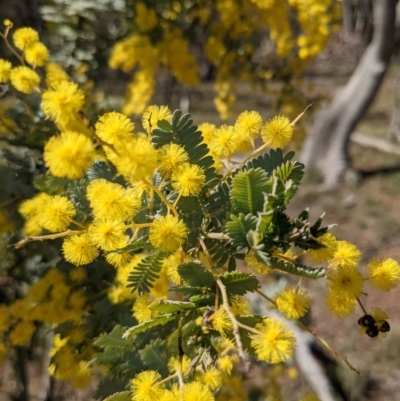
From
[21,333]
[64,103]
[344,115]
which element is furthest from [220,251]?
[344,115]

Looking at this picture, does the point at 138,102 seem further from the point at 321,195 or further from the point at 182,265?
the point at 321,195

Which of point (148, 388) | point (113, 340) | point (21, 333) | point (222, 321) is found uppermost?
point (222, 321)

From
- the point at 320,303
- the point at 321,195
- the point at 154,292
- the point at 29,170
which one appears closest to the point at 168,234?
the point at 154,292

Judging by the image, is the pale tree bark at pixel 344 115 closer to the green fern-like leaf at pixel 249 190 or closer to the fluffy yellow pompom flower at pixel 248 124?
the fluffy yellow pompom flower at pixel 248 124

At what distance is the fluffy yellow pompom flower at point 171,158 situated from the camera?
→ 2.05ft

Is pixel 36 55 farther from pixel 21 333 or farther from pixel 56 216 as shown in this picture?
pixel 21 333

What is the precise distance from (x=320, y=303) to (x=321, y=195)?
5.41 feet

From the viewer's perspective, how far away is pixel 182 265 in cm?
61

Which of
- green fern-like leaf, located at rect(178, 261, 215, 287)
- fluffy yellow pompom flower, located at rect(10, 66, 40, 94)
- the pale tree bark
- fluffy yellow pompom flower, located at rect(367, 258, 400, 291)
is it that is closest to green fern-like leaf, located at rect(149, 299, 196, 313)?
green fern-like leaf, located at rect(178, 261, 215, 287)

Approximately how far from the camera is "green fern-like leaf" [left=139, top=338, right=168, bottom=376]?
811 millimetres

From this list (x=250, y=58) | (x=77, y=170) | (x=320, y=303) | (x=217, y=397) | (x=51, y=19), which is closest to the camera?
(x=77, y=170)

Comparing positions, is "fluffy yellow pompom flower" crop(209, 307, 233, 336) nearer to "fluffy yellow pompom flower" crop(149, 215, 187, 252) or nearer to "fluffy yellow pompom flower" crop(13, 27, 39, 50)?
"fluffy yellow pompom flower" crop(149, 215, 187, 252)

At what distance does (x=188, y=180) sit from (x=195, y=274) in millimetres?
118

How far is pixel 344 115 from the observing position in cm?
477
